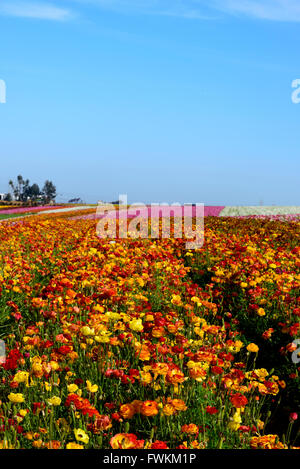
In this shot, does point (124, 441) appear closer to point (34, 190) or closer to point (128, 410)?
point (128, 410)

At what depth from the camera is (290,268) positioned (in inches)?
251

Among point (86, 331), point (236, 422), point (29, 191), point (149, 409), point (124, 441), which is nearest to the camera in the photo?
point (124, 441)

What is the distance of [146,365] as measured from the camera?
308 centimetres

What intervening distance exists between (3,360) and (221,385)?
1.48m

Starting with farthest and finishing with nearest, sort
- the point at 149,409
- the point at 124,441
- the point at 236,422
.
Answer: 1. the point at 236,422
2. the point at 149,409
3. the point at 124,441

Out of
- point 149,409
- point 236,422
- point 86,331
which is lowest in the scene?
point 236,422

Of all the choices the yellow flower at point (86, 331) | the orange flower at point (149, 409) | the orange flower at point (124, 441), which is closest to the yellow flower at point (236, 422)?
the orange flower at point (149, 409)

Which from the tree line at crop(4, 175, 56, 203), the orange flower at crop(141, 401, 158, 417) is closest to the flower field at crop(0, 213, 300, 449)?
the orange flower at crop(141, 401, 158, 417)

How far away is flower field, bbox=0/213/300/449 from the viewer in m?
2.40

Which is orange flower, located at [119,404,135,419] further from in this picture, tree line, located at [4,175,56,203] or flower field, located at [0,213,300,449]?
tree line, located at [4,175,56,203]

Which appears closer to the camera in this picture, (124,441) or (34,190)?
(124,441)

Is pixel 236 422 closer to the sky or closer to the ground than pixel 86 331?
closer to the ground

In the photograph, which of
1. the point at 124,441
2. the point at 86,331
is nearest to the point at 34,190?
the point at 86,331
